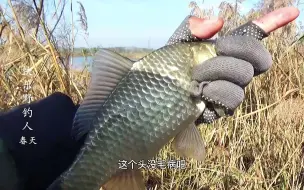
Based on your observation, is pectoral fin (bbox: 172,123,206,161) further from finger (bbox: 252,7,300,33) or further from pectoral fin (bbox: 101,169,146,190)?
finger (bbox: 252,7,300,33)

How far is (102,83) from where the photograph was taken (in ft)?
3.43

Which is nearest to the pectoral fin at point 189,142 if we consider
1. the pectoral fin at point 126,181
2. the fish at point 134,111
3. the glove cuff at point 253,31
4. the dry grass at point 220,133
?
the fish at point 134,111

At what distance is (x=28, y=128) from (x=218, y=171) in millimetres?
1169

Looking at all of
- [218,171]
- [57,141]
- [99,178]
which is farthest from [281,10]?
[218,171]

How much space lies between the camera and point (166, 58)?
1.04 metres

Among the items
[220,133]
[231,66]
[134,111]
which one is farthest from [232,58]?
[220,133]

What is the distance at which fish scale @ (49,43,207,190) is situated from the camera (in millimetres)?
1016

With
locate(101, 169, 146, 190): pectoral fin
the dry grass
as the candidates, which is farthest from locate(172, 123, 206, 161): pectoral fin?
the dry grass

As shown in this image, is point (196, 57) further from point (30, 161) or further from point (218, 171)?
point (218, 171)

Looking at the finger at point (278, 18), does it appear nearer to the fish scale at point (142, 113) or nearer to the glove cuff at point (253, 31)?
the glove cuff at point (253, 31)

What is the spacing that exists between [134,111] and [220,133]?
1524mm

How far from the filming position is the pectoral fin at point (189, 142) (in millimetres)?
1045

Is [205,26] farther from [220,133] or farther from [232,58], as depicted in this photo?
[220,133]

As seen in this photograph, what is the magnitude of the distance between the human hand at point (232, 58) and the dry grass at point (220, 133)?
45.3 inches
